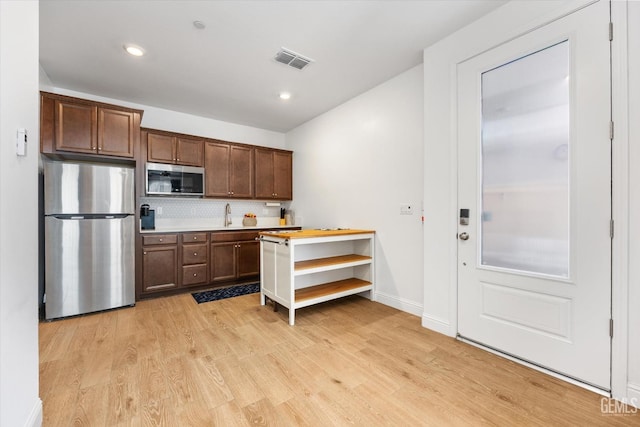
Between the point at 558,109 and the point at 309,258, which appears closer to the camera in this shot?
the point at 558,109

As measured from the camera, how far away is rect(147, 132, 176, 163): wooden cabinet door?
12.7 ft

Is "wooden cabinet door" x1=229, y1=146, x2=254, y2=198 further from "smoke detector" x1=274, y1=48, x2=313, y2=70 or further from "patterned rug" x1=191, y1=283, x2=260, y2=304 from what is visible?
"smoke detector" x1=274, y1=48, x2=313, y2=70

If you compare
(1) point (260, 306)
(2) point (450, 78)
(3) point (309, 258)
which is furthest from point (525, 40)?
(1) point (260, 306)

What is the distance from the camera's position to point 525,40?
2041 mm

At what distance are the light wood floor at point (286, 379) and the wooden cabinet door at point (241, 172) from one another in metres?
2.39

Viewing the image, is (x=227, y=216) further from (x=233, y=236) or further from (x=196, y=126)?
(x=196, y=126)

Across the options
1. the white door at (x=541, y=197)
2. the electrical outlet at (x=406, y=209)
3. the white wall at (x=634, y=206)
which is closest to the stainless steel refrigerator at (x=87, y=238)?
the electrical outlet at (x=406, y=209)

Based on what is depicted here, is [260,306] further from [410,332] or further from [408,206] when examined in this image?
[408,206]

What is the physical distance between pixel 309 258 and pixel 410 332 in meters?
1.43

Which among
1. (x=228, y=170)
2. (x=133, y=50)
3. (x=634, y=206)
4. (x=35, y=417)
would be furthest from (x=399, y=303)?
(x=133, y=50)

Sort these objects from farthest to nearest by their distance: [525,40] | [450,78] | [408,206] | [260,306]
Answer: [260,306] < [408,206] < [450,78] < [525,40]

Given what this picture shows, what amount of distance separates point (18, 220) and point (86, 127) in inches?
99.6

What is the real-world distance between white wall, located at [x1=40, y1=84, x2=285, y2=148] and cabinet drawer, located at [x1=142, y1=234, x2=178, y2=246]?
1.83m

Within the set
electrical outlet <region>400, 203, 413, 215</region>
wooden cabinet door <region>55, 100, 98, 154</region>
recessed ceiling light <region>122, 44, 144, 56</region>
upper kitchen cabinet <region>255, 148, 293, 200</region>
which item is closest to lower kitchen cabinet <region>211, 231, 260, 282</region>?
upper kitchen cabinet <region>255, 148, 293, 200</region>
